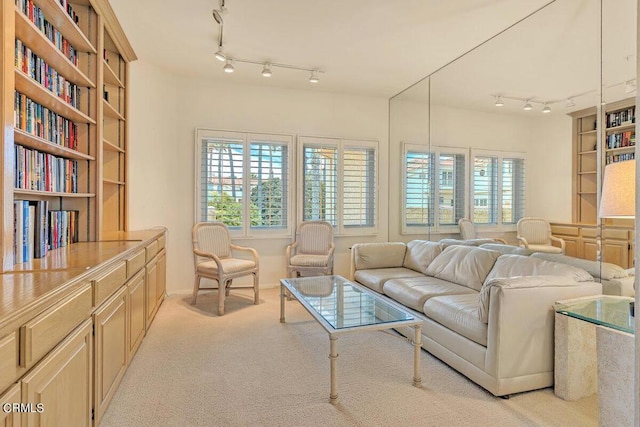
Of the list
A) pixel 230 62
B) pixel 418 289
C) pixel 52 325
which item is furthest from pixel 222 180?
pixel 52 325

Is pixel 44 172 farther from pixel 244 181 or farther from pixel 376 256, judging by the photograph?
pixel 376 256

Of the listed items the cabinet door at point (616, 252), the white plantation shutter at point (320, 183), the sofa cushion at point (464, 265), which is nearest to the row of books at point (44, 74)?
the white plantation shutter at point (320, 183)

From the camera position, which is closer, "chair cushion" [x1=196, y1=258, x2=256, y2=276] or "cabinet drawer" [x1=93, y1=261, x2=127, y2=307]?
"cabinet drawer" [x1=93, y1=261, x2=127, y2=307]

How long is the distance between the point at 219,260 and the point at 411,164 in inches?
115

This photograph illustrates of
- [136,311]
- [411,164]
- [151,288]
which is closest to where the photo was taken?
[136,311]

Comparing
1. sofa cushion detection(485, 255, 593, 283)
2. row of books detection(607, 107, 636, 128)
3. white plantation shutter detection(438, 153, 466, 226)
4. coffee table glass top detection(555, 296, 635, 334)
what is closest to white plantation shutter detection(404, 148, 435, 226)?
white plantation shutter detection(438, 153, 466, 226)

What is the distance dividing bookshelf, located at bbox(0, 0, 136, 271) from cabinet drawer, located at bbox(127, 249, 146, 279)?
0.40 meters

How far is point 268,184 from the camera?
468 centimetres

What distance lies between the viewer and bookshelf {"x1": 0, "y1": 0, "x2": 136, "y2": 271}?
60.1 inches

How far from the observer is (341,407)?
6.35ft

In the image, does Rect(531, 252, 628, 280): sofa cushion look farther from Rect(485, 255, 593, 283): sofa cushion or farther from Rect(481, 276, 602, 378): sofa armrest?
Rect(481, 276, 602, 378): sofa armrest

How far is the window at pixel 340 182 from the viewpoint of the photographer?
15.9ft

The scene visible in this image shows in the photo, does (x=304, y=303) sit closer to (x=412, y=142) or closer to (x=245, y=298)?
(x=245, y=298)

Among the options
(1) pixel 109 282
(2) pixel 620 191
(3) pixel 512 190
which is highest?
(3) pixel 512 190
